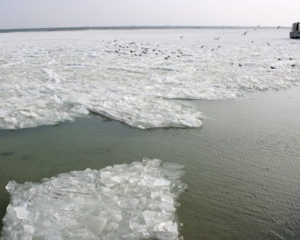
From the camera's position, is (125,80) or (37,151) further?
(125,80)

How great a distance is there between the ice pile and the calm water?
16 cm

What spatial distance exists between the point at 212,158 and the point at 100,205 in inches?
66.1

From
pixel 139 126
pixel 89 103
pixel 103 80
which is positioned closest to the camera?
pixel 139 126

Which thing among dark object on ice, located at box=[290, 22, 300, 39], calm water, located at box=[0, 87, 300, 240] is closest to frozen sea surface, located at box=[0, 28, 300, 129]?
calm water, located at box=[0, 87, 300, 240]

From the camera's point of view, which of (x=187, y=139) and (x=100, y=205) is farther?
(x=187, y=139)

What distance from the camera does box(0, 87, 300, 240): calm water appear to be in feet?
8.43

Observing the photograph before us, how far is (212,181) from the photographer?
3221mm

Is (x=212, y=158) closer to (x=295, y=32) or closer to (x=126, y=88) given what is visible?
(x=126, y=88)

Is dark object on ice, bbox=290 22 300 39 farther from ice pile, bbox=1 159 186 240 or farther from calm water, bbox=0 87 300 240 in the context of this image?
ice pile, bbox=1 159 186 240

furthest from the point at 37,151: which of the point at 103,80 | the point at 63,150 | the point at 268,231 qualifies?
the point at 103,80

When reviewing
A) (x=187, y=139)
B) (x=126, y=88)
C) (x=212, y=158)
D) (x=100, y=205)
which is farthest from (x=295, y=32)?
(x=100, y=205)

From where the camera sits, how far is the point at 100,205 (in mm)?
Result: 2818

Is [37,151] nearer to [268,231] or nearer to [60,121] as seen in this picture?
[60,121]

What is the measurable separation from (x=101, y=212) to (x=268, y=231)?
4.83 ft
